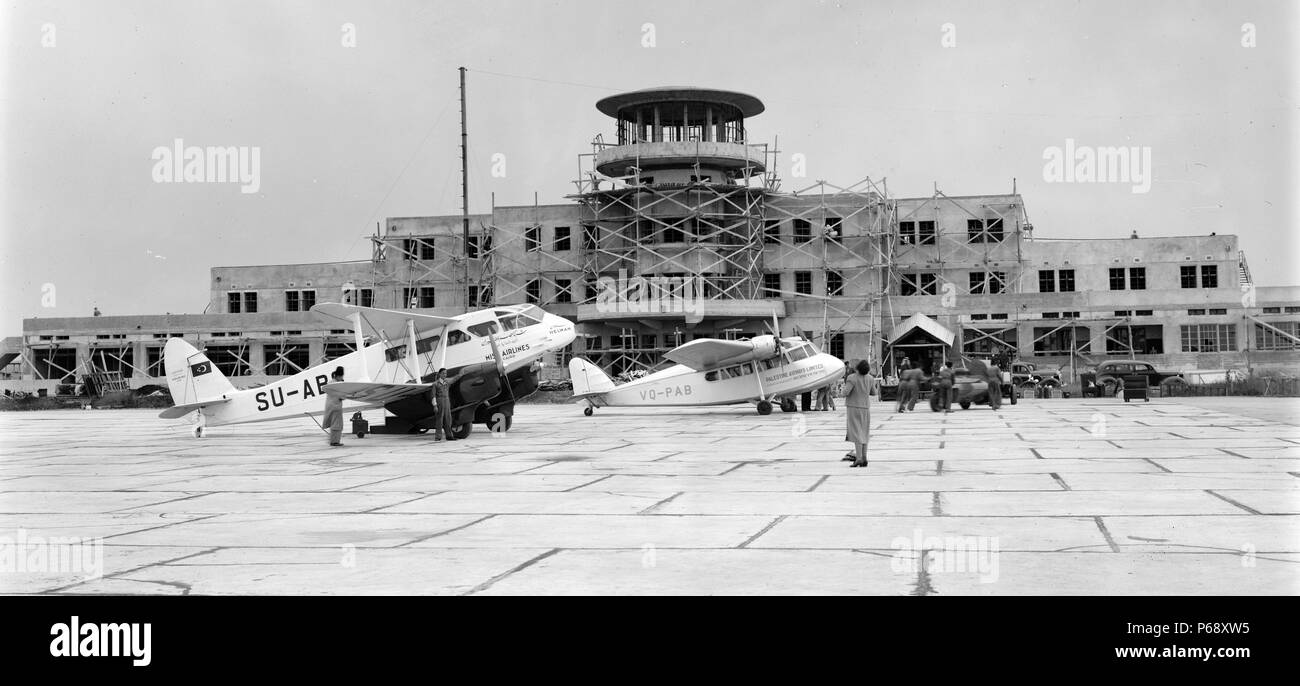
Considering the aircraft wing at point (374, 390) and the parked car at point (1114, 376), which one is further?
the parked car at point (1114, 376)

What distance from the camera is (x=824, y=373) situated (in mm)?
35625

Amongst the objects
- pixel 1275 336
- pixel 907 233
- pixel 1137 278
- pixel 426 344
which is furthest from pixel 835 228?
pixel 426 344

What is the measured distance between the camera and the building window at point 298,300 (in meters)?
76.6

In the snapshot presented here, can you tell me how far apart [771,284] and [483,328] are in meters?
45.1

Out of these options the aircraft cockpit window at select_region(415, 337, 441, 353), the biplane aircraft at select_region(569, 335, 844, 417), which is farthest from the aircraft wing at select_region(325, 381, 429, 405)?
the biplane aircraft at select_region(569, 335, 844, 417)

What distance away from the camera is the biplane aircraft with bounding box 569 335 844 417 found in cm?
3531

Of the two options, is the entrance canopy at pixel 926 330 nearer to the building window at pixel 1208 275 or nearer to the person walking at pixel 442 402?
the building window at pixel 1208 275

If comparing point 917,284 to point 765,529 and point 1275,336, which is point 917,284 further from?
point 765,529

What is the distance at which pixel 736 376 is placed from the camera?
1433 inches

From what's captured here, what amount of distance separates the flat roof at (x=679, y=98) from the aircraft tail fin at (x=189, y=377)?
41.6m

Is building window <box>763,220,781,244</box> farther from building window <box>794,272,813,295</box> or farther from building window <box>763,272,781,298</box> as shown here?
building window <box>794,272,813,295</box>

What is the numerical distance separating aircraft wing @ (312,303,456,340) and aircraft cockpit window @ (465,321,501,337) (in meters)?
0.51

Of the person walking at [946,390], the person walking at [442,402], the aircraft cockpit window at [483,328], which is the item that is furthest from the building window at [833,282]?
the person walking at [442,402]

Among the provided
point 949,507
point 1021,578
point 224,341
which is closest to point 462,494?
point 949,507
